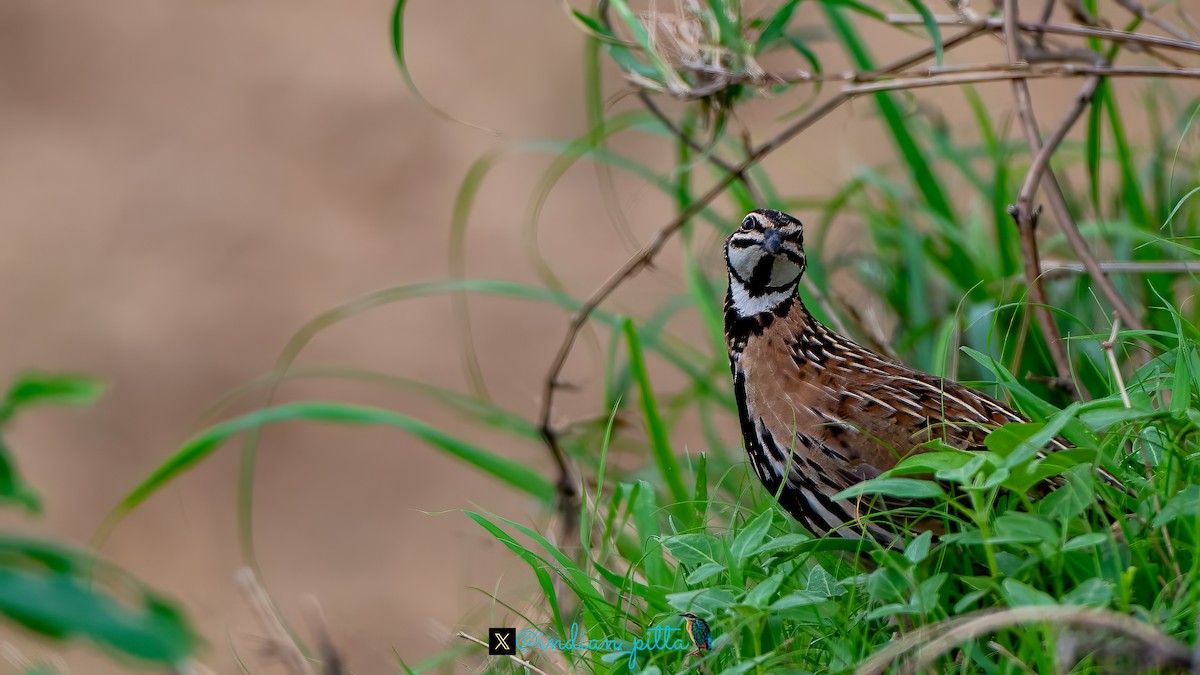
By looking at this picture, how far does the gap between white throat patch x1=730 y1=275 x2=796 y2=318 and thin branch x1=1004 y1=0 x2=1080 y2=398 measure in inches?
21.7

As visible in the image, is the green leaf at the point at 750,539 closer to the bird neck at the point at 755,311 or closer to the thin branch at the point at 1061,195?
the bird neck at the point at 755,311

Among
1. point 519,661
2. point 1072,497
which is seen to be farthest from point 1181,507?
point 519,661

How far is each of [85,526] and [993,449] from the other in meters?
5.59

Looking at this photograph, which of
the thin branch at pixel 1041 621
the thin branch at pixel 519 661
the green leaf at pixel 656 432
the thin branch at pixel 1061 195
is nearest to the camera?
the thin branch at pixel 1041 621

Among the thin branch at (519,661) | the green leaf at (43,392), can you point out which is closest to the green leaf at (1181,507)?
the thin branch at (519,661)

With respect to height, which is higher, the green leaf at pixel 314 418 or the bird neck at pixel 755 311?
the green leaf at pixel 314 418

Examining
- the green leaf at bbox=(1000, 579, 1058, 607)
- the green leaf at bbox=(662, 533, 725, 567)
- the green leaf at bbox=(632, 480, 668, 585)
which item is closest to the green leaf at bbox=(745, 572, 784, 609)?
the green leaf at bbox=(662, 533, 725, 567)

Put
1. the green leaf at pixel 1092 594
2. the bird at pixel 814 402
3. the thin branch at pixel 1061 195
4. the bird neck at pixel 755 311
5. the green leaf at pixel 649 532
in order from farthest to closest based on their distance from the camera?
the thin branch at pixel 1061 195, the bird neck at pixel 755 311, the green leaf at pixel 649 532, the bird at pixel 814 402, the green leaf at pixel 1092 594

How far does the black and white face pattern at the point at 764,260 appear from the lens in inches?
93.0

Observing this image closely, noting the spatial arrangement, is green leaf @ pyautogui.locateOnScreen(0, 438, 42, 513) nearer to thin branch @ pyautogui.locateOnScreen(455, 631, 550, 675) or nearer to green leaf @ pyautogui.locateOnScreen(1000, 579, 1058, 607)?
thin branch @ pyautogui.locateOnScreen(455, 631, 550, 675)

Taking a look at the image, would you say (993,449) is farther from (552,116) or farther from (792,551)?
(552,116)

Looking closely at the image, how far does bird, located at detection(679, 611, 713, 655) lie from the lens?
1.90m

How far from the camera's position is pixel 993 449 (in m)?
1.78

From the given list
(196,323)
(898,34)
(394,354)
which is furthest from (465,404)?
(898,34)
